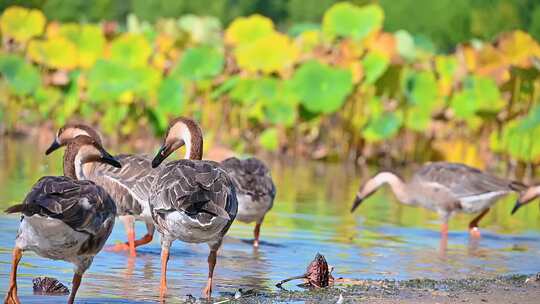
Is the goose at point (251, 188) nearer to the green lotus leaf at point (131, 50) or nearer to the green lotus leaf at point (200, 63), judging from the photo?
the green lotus leaf at point (200, 63)

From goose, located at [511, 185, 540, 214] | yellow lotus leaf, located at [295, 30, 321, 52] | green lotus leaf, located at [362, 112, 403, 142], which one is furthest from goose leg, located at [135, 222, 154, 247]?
yellow lotus leaf, located at [295, 30, 321, 52]

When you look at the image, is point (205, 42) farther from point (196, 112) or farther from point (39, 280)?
point (39, 280)

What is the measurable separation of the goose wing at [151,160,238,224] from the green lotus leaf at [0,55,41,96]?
19171 mm

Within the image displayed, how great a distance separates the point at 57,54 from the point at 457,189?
15385mm

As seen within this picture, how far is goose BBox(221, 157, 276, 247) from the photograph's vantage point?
11.6m

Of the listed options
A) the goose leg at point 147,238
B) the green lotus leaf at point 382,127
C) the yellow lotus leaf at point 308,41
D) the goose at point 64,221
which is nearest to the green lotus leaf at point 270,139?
the green lotus leaf at point 382,127

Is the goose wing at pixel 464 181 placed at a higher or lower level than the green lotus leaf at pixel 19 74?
lower

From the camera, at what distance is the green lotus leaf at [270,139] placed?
80.7ft

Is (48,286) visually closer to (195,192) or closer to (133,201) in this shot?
(195,192)

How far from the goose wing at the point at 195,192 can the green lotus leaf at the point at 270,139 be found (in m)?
15.7

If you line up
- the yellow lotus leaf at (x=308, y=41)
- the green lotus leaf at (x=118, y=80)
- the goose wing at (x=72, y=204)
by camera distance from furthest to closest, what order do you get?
the yellow lotus leaf at (x=308, y=41), the green lotus leaf at (x=118, y=80), the goose wing at (x=72, y=204)

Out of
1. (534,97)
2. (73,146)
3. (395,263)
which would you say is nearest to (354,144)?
(534,97)

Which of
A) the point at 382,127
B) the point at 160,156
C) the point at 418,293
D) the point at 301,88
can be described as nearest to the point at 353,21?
the point at 301,88

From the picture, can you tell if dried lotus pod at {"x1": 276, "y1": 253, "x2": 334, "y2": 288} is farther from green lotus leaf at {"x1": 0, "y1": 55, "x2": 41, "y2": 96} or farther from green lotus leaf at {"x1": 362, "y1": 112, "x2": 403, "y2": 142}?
green lotus leaf at {"x1": 0, "y1": 55, "x2": 41, "y2": 96}
